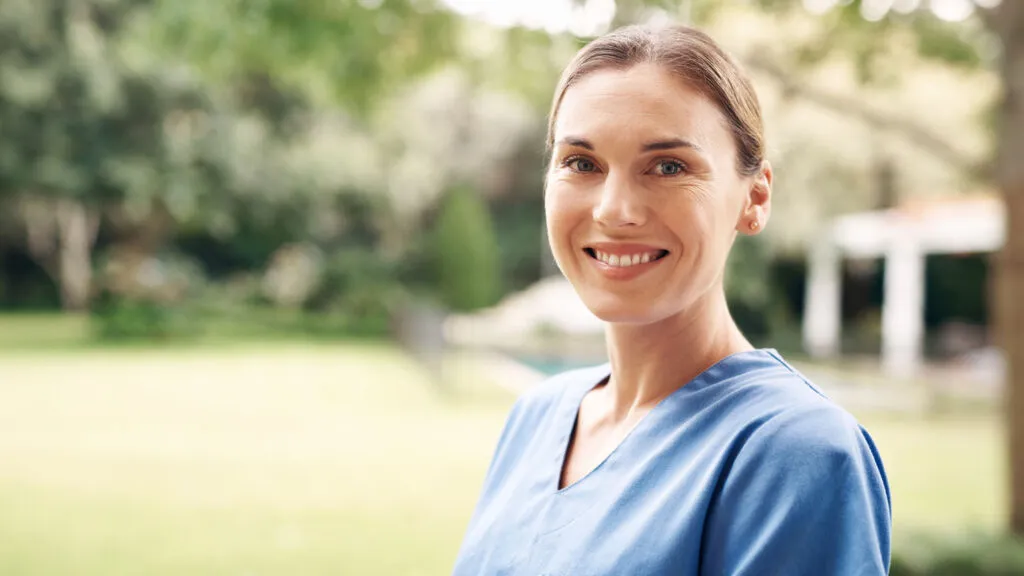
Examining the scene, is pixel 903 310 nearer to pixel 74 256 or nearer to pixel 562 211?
pixel 562 211

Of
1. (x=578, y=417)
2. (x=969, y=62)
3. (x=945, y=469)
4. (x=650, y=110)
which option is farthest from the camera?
(x=945, y=469)

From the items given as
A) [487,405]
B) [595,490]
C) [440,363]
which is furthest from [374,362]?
[595,490]

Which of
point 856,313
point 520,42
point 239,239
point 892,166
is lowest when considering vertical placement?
point 856,313

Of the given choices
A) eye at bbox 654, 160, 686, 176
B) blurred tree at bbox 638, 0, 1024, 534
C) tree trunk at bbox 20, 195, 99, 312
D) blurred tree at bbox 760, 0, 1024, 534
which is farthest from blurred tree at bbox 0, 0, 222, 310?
eye at bbox 654, 160, 686, 176

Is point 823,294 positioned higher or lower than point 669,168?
lower

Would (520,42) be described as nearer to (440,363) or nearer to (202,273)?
(440,363)

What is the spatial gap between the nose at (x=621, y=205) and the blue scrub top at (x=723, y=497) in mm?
186

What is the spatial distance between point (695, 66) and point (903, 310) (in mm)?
17586

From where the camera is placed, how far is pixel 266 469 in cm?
822

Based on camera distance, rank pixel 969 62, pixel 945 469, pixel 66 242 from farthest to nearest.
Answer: pixel 66 242 → pixel 945 469 → pixel 969 62

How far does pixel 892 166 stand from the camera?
18.6 meters

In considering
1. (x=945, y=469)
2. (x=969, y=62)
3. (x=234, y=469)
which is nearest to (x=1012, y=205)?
(x=969, y=62)

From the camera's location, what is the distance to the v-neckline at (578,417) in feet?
3.43

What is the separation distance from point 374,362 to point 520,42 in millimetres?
10245
